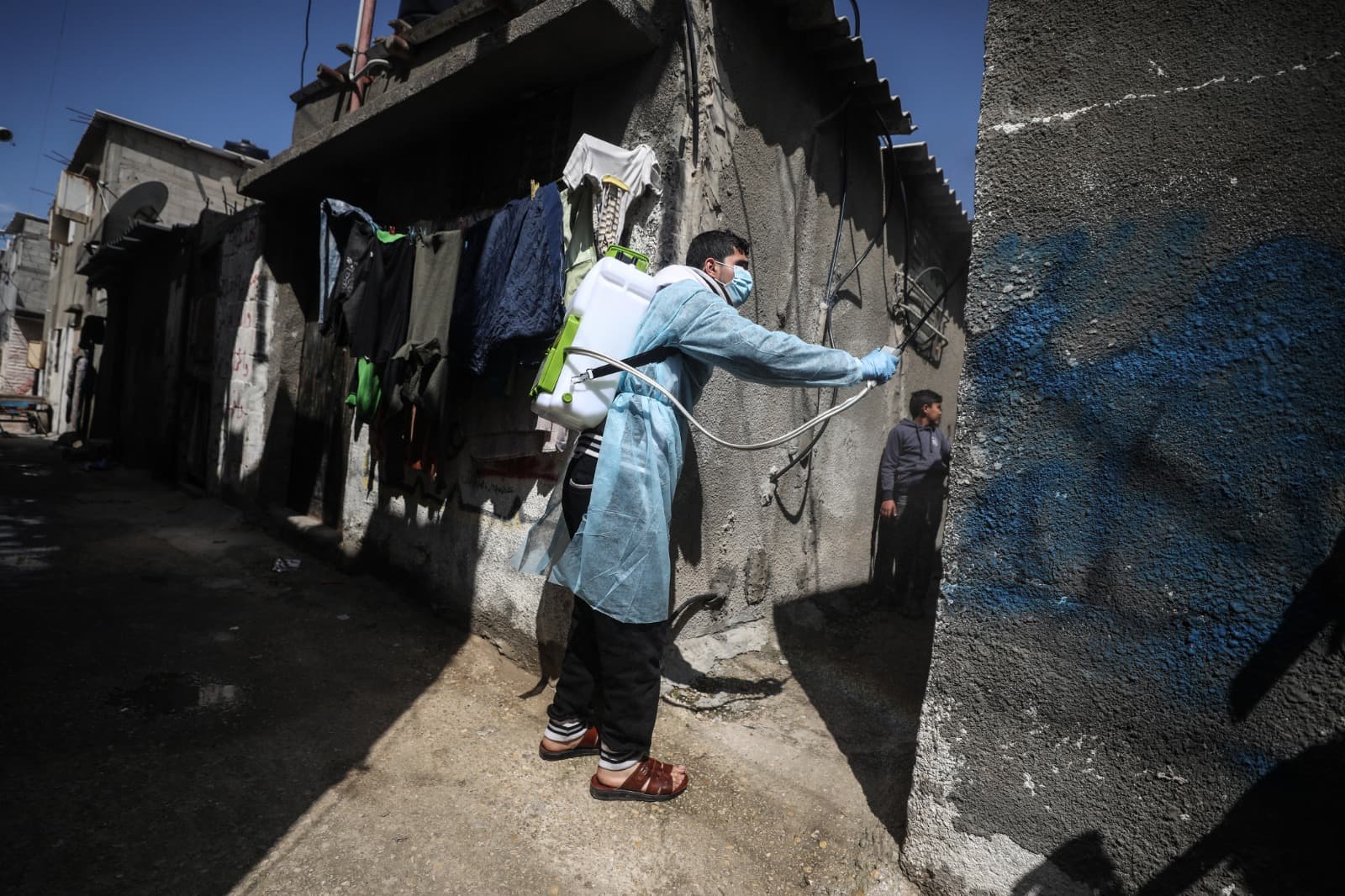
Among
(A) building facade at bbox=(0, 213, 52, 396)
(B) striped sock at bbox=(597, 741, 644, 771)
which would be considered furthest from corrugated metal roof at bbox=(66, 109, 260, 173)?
(B) striped sock at bbox=(597, 741, 644, 771)

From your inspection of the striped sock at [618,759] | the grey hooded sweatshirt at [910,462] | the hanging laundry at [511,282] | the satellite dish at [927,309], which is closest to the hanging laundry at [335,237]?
the hanging laundry at [511,282]

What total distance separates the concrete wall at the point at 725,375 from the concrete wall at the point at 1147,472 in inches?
61.4

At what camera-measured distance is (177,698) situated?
2.86 metres

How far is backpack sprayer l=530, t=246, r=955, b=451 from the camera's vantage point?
2455mm

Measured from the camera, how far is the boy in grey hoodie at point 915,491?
17.1 feet

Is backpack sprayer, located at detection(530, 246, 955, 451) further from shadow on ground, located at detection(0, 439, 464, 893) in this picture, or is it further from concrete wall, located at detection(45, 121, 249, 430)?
concrete wall, located at detection(45, 121, 249, 430)

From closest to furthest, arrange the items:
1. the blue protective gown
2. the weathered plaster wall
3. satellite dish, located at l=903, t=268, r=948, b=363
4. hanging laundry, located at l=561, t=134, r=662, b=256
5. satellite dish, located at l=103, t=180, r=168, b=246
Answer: the blue protective gown < hanging laundry, located at l=561, t=134, r=662, b=256 < satellite dish, located at l=903, t=268, r=948, b=363 < the weathered plaster wall < satellite dish, located at l=103, t=180, r=168, b=246

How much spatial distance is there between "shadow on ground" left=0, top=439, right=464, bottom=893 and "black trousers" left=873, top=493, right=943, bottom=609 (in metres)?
3.33

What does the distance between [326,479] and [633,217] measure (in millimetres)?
4211

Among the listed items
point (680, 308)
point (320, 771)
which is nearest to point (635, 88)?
point (680, 308)

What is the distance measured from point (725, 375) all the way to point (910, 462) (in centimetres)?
240

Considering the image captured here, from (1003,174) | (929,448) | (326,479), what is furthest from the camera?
(326,479)

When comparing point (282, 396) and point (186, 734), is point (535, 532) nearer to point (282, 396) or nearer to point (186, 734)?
point (186, 734)

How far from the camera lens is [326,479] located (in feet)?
19.8
